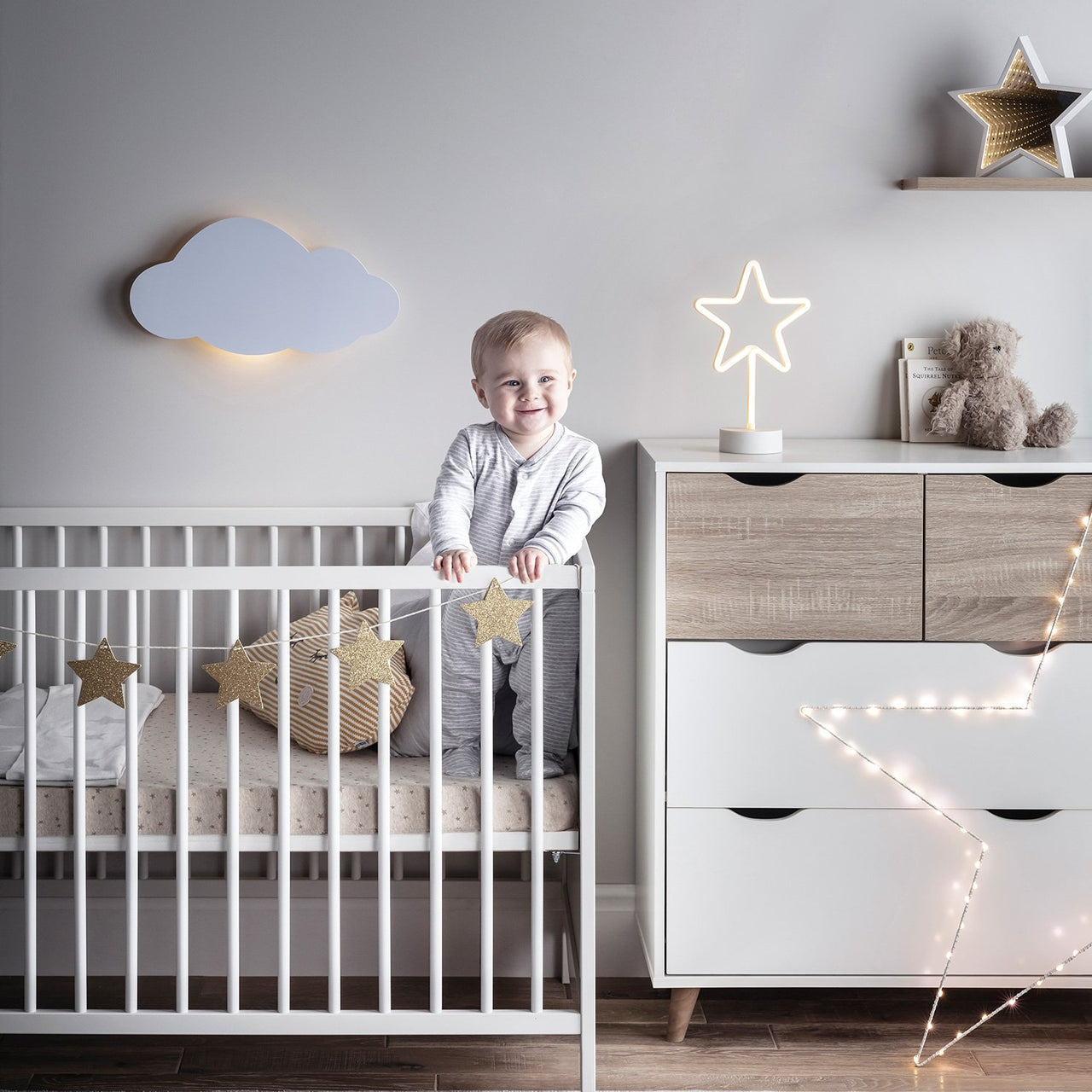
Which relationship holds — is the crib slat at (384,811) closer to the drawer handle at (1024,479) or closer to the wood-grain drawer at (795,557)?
the wood-grain drawer at (795,557)

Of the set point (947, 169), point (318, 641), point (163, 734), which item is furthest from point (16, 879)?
point (947, 169)

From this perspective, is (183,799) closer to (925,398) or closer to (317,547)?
(317,547)

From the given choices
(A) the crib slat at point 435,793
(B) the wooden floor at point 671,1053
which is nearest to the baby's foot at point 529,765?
(A) the crib slat at point 435,793

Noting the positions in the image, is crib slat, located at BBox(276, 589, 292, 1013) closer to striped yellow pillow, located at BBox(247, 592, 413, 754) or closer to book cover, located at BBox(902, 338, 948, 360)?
striped yellow pillow, located at BBox(247, 592, 413, 754)

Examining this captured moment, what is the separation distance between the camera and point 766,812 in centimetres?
194

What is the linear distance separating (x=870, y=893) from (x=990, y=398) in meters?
0.94

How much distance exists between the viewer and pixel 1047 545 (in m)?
1.88

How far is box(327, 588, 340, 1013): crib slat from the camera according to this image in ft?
5.62

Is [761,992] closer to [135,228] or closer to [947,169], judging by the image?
[947,169]

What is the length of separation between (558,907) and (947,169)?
65.8 inches

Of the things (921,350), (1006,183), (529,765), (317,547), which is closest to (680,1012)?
(529,765)

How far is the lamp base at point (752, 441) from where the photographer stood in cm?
199

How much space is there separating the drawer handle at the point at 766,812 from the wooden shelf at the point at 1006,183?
1190 millimetres

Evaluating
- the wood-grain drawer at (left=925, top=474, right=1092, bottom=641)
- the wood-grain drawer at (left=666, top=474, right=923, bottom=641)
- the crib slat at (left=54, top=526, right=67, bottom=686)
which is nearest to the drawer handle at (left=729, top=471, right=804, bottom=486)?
the wood-grain drawer at (left=666, top=474, right=923, bottom=641)
